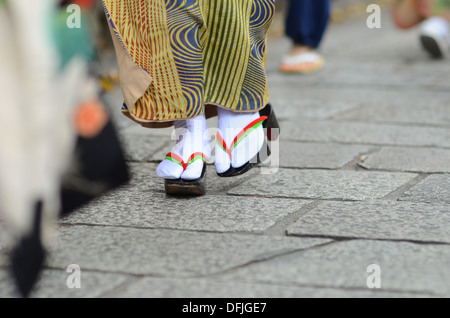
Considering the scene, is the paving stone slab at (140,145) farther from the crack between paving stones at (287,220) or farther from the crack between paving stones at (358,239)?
the crack between paving stones at (358,239)

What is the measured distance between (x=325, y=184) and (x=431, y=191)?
293 mm

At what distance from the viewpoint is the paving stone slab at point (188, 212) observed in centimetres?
184

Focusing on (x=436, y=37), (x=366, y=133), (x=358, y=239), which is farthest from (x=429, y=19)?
(x=358, y=239)

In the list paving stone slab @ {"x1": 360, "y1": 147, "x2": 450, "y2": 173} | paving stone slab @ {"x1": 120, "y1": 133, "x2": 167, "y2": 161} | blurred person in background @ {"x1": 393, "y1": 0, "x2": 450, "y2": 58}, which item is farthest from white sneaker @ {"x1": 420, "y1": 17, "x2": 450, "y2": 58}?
paving stone slab @ {"x1": 120, "y1": 133, "x2": 167, "y2": 161}

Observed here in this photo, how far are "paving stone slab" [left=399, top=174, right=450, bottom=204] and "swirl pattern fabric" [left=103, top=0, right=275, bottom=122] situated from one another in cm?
51

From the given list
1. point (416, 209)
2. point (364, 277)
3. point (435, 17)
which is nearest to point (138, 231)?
point (364, 277)

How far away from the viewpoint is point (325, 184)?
2.19 metres

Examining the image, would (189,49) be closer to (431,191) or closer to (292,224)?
(292,224)

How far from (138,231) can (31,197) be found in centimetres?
45

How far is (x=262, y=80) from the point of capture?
6.95ft

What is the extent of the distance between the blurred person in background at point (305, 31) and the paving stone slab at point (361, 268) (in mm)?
2625

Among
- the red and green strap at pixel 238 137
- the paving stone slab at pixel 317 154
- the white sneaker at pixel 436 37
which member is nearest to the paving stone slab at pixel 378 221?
the red and green strap at pixel 238 137

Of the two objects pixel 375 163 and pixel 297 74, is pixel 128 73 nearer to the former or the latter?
pixel 375 163

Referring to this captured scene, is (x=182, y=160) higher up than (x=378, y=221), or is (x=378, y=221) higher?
(x=182, y=160)
